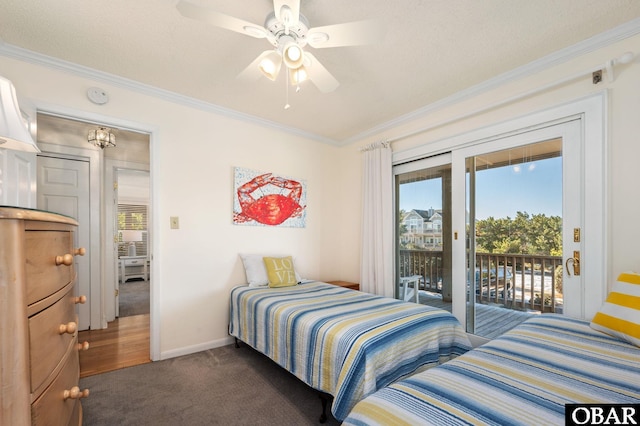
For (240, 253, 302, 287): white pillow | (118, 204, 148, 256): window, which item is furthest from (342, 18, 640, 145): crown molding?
(118, 204, 148, 256): window

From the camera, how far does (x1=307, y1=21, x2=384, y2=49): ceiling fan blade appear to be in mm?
1485

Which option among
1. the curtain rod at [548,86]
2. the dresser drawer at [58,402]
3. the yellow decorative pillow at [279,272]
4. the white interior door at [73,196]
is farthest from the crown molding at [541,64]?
the white interior door at [73,196]

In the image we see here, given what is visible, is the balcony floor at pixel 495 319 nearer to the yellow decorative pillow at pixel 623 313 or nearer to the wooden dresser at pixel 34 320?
the yellow decorative pillow at pixel 623 313

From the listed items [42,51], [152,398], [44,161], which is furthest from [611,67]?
[44,161]

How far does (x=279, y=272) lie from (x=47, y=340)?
2.21m

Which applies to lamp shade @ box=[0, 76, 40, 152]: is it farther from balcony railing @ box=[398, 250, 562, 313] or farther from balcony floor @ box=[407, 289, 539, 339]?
balcony floor @ box=[407, 289, 539, 339]

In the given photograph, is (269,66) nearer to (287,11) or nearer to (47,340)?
(287,11)

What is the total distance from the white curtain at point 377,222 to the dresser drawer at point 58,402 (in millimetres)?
2768

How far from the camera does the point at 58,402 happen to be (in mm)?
993

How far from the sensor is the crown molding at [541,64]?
190cm

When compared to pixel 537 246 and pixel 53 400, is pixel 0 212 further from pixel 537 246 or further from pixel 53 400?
pixel 537 246

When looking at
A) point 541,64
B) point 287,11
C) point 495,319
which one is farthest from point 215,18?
point 495,319

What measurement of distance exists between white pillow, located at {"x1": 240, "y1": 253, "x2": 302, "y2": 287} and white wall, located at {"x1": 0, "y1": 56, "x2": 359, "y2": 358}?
0.11 metres

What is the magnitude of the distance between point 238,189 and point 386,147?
70.5 inches
